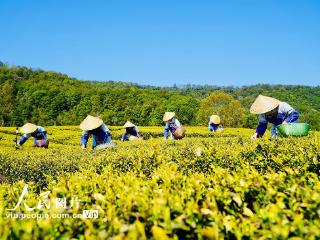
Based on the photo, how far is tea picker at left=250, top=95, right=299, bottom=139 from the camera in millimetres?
9766

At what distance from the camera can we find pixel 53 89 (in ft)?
219

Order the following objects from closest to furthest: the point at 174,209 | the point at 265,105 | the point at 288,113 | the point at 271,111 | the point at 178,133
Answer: the point at 174,209 → the point at 265,105 → the point at 271,111 → the point at 288,113 → the point at 178,133

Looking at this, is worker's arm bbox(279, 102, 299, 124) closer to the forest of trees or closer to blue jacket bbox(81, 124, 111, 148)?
blue jacket bbox(81, 124, 111, 148)

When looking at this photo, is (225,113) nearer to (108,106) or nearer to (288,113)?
(108,106)

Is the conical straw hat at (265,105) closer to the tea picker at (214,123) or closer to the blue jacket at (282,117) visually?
the blue jacket at (282,117)

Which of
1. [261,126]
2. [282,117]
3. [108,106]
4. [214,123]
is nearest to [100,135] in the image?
[261,126]

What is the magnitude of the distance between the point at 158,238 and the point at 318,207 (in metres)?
1.39

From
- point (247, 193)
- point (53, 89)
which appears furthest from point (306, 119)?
point (247, 193)

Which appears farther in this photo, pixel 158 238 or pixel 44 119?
pixel 44 119


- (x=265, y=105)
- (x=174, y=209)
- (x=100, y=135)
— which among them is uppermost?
(x=265, y=105)

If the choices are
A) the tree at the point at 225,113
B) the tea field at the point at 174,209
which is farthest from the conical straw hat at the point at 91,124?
the tree at the point at 225,113

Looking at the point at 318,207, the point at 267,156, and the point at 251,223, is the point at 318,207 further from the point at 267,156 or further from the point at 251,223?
the point at 267,156

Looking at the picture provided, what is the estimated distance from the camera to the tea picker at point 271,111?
977 centimetres

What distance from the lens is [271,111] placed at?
9.88 meters
